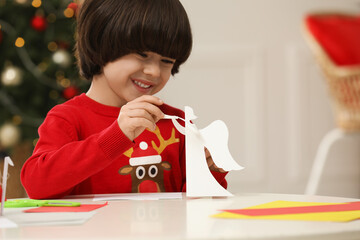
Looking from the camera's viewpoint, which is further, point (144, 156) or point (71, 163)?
point (144, 156)

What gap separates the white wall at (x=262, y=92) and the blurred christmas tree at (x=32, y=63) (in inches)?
24.7

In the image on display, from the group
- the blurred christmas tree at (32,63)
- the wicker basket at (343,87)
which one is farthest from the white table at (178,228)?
the blurred christmas tree at (32,63)

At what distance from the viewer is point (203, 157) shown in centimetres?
103

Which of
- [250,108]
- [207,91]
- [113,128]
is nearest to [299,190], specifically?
[250,108]

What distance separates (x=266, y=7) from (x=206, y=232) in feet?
9.17

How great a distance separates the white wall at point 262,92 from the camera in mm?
3057

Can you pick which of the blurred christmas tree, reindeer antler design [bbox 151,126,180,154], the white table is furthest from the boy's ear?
the blurred christmas tree

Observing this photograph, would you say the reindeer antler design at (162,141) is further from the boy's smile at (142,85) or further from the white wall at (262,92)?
the white wall at (262,92)

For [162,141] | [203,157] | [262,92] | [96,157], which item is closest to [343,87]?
[262,92]

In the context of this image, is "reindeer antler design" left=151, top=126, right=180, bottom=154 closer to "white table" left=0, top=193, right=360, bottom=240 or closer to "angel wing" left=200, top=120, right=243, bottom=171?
"angel wing" left=200, top=120, right=243, bottom=171

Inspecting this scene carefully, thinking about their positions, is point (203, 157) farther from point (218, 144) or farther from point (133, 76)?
point (133, 76)

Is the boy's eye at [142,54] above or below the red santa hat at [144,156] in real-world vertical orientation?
above

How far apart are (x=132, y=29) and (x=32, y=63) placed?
5.88ft

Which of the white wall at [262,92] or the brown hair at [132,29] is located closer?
the brown hair at [132,29]
